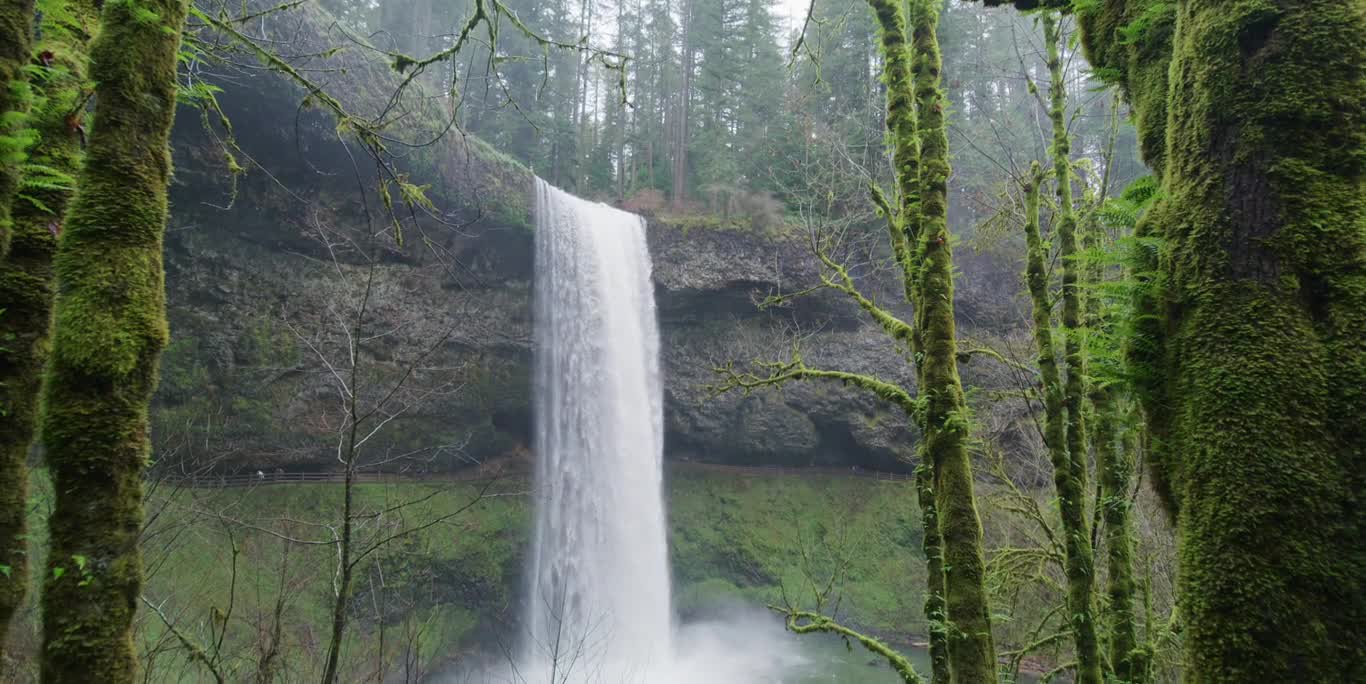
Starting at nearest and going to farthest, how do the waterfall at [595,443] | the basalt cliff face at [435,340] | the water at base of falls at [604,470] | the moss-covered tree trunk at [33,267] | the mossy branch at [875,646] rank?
the moss-covered tree trunk at [33,267]
the mossy branch at [875,646]
the basalt cliff face at [435,340]
the water at base of falls at [604,470]
the waterfall at [595,443]

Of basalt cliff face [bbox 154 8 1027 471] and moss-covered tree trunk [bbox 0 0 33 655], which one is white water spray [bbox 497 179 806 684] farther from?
moss-covered tree trunk [bbox 0 0 33 655]

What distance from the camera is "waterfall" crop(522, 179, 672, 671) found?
15.5m

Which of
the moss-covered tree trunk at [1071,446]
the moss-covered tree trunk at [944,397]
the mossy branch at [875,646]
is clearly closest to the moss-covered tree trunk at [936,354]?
the moss-covered tree trunk at [944,397]

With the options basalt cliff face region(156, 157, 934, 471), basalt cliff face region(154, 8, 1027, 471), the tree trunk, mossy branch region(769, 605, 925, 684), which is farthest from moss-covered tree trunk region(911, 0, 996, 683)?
the tree trunk

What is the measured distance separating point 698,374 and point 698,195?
7278 mm

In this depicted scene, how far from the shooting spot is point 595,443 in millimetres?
16266

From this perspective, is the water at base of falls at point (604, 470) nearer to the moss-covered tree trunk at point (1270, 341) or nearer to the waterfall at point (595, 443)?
the waterfall at point (595, 443)

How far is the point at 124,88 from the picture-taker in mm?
1894

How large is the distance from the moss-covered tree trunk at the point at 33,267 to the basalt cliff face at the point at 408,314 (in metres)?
7.58

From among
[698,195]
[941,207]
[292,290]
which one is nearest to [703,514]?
[698,195]

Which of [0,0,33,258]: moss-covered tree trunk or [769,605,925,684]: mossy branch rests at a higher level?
[0,0,33,258]: moss-covered tree trunk

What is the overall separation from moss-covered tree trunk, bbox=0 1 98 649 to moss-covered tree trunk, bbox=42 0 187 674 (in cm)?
24

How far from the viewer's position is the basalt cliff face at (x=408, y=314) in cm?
1266

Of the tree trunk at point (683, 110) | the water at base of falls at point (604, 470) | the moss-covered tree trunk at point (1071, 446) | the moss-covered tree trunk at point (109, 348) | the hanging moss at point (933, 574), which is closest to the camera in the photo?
the moss-covered tree trunk at point (109, 348)
